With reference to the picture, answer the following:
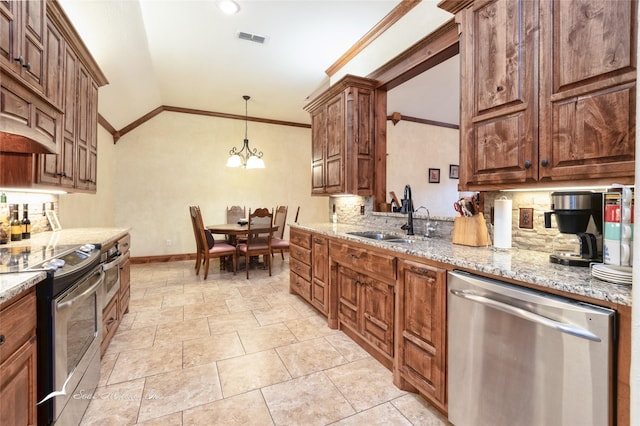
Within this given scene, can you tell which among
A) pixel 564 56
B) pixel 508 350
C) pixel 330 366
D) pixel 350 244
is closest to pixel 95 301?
pixel 330 366

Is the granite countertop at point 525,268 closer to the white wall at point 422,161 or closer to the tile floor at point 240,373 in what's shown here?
the tile floor at point 240,373

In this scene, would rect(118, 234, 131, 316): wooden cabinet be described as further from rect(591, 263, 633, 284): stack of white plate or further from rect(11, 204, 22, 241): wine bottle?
rect(591, 263, 633, 284): stack of white plate

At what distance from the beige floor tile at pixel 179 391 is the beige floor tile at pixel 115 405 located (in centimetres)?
5

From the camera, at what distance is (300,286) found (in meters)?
3.44

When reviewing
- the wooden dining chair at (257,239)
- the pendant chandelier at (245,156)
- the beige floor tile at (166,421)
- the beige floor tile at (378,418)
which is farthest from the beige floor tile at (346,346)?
the pendant chandelier at (245,156)

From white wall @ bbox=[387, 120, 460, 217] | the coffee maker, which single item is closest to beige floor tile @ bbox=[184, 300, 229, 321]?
the coffee maker

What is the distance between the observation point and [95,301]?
1.83m

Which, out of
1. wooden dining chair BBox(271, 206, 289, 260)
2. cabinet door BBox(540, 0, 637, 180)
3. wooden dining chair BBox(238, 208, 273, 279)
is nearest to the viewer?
cabinet door BBox(540, 0, 637, 180)

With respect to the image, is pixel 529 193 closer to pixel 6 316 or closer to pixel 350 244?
pixel 350 244

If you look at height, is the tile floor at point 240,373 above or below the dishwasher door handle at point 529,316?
below

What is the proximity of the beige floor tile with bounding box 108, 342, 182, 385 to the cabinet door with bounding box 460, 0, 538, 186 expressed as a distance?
8.06 feet

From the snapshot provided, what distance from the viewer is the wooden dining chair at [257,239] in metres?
4.46

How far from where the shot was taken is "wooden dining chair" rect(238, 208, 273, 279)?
4457 mm

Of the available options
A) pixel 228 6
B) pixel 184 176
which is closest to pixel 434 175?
→ pixel 228 6
